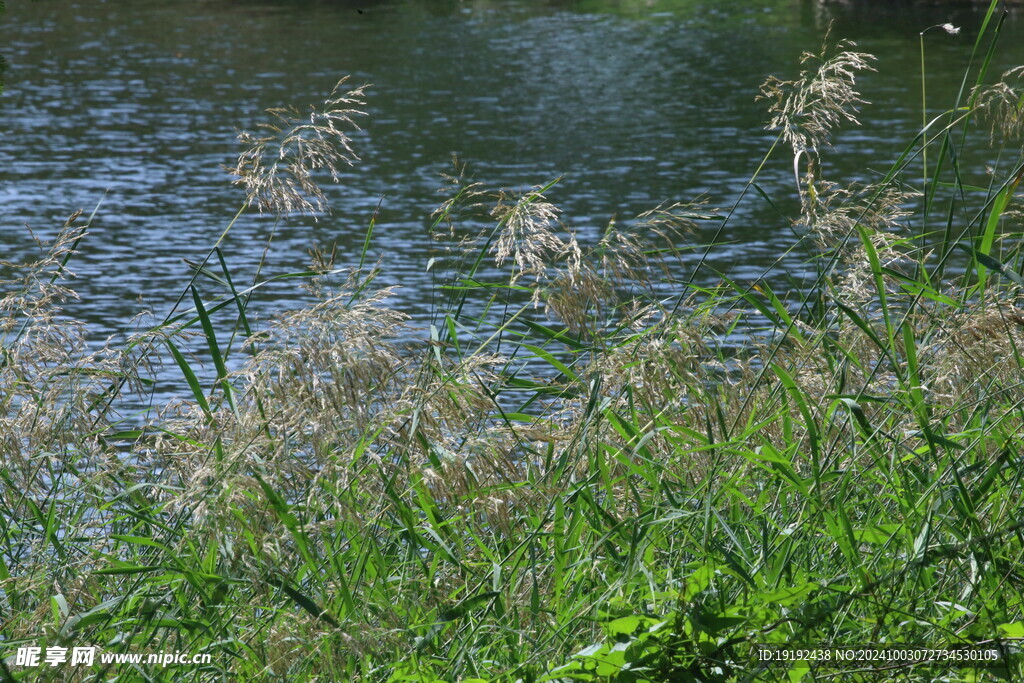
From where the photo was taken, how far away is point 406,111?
28656mm

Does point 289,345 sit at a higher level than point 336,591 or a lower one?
higher

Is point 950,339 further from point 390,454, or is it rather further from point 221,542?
point 221,542

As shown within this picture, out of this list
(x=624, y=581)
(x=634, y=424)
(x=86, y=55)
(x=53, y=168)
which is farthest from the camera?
(x=86, y=55)

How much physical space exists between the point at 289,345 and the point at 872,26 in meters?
43.4

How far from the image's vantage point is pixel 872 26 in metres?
42.3

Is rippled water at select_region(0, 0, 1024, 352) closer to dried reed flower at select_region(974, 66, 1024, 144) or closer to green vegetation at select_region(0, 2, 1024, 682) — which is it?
green vegetation at select_region(0, 2, 1024, 682)

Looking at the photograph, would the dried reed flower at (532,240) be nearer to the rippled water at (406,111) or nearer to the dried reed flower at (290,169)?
the dried reed flower at (290,169)

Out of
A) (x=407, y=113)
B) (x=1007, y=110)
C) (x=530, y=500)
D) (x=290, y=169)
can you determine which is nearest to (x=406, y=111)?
(x=407, y=113)

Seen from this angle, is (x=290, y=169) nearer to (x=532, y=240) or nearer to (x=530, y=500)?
(x=532, y=240)

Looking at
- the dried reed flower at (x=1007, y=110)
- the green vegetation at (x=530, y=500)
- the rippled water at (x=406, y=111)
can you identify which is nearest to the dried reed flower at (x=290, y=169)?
the green vegetation at (x=530, y=500)

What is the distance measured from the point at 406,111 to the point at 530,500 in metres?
26.4

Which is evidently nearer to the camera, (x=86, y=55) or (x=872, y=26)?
(x=86, y=55)

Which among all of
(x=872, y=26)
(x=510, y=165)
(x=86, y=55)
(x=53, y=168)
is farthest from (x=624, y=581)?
(x=872, y=26)

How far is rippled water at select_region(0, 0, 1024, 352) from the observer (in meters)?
18.0
